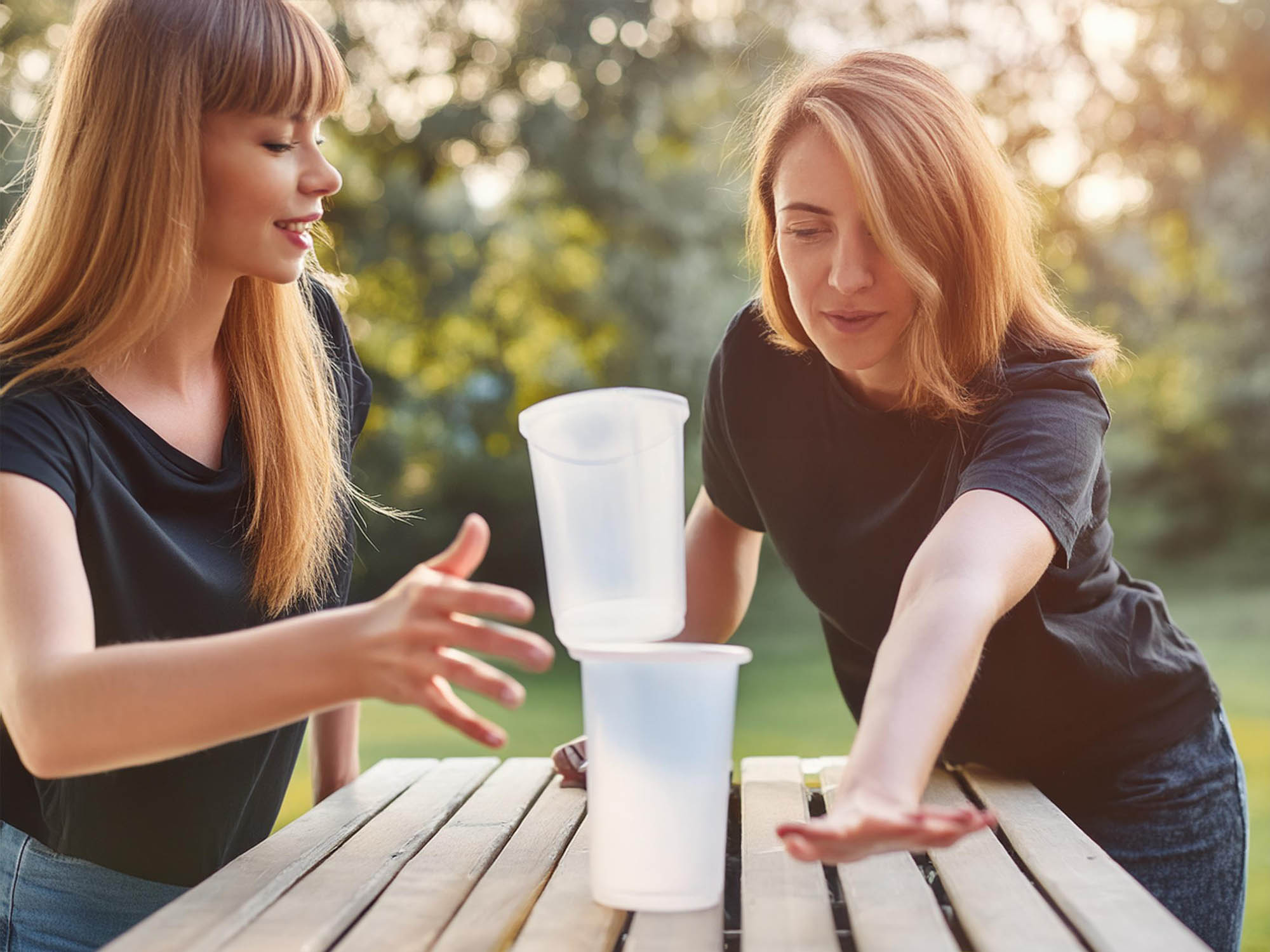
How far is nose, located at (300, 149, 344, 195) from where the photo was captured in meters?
2.01

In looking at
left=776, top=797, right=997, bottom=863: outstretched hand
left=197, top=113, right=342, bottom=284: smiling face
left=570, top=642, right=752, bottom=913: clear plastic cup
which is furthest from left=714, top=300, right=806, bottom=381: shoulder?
left=776, top=797, right=997, bottom=863: outstretched hand

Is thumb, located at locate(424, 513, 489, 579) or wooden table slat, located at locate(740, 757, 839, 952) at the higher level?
thumb, located at locate(424, 513, 489, 579)

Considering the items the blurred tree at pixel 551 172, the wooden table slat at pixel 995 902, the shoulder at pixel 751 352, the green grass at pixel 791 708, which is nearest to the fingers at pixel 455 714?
the wooden table slat at pixel 995 902

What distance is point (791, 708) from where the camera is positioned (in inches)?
352

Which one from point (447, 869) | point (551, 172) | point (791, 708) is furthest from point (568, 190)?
point (447, 869)

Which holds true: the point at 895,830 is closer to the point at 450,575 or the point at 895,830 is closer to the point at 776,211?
the point at 450,575

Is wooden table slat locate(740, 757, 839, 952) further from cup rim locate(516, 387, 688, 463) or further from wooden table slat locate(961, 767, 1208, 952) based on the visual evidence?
cup rim locate(516, 387, 688, 463)

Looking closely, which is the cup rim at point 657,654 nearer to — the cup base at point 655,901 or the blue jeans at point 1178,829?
the cup base at point 655,901

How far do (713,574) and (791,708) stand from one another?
6515 mm

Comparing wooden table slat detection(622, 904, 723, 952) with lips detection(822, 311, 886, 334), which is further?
lips detection(822, 311, 886, 334)

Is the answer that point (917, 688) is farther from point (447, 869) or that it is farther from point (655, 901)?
point (447, 869)

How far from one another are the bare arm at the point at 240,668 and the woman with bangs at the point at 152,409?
0.01 m

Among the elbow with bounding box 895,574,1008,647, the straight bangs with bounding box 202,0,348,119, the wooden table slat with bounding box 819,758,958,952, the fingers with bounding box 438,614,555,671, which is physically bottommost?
the wooden table slat with bounding box 819,758,958,952

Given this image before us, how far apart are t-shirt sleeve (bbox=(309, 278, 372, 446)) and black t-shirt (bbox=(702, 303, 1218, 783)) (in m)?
0.78
